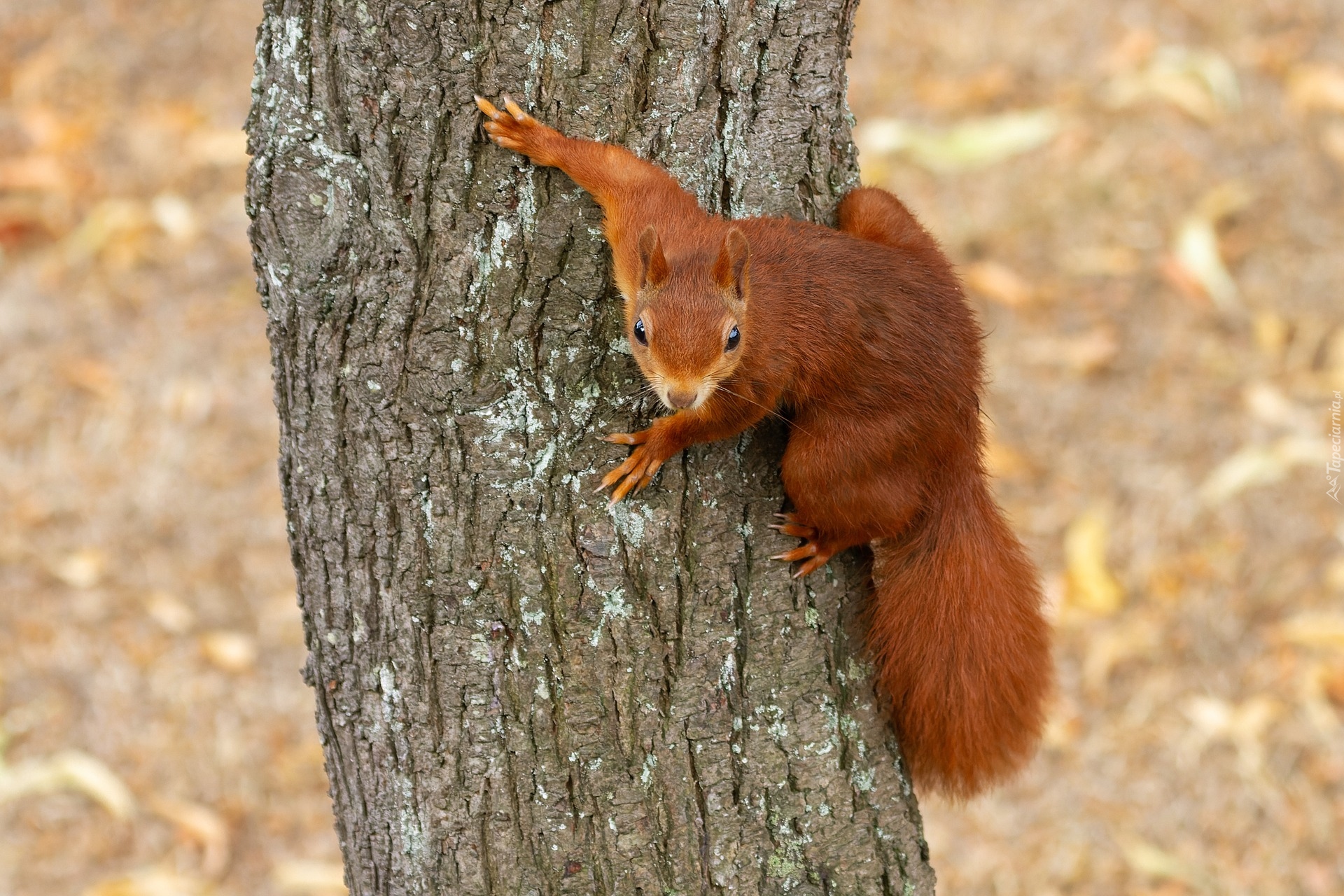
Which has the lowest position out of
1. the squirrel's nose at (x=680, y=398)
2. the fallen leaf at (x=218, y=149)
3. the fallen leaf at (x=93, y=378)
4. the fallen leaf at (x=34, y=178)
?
the squirrel's nose at (x=680, y=398)

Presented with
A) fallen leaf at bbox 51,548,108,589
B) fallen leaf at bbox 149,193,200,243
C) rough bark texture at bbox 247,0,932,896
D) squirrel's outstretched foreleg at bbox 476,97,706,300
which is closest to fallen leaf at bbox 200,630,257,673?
fallen leaf at bbox 51,548,108,589

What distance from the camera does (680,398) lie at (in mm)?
1546

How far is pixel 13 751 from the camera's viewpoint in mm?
2990

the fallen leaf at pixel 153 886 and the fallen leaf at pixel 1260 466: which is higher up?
the fallen leaf at pixel 1260 466

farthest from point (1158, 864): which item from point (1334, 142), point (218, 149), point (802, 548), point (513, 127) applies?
point (218, 149)

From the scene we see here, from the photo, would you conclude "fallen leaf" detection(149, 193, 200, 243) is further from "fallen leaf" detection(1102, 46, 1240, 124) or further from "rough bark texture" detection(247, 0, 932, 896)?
"fallen leaf" detection(1102, 46, 1240, 124)

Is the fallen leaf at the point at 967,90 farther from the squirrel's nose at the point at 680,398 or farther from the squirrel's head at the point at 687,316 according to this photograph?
the squirrel's nose at the point at 680,398

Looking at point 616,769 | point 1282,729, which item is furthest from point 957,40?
point 616,769

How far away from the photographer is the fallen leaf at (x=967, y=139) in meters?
4.40

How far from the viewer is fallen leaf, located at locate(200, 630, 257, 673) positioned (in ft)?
10.5

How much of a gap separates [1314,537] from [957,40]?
2.62 metres

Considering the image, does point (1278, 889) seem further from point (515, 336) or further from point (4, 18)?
point (4, 18)

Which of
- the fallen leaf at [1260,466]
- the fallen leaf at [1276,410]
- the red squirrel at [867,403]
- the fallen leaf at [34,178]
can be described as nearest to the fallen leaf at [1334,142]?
the fallen leaf at [1276,410]

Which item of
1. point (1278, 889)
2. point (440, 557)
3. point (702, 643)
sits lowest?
point (1278, 889)
